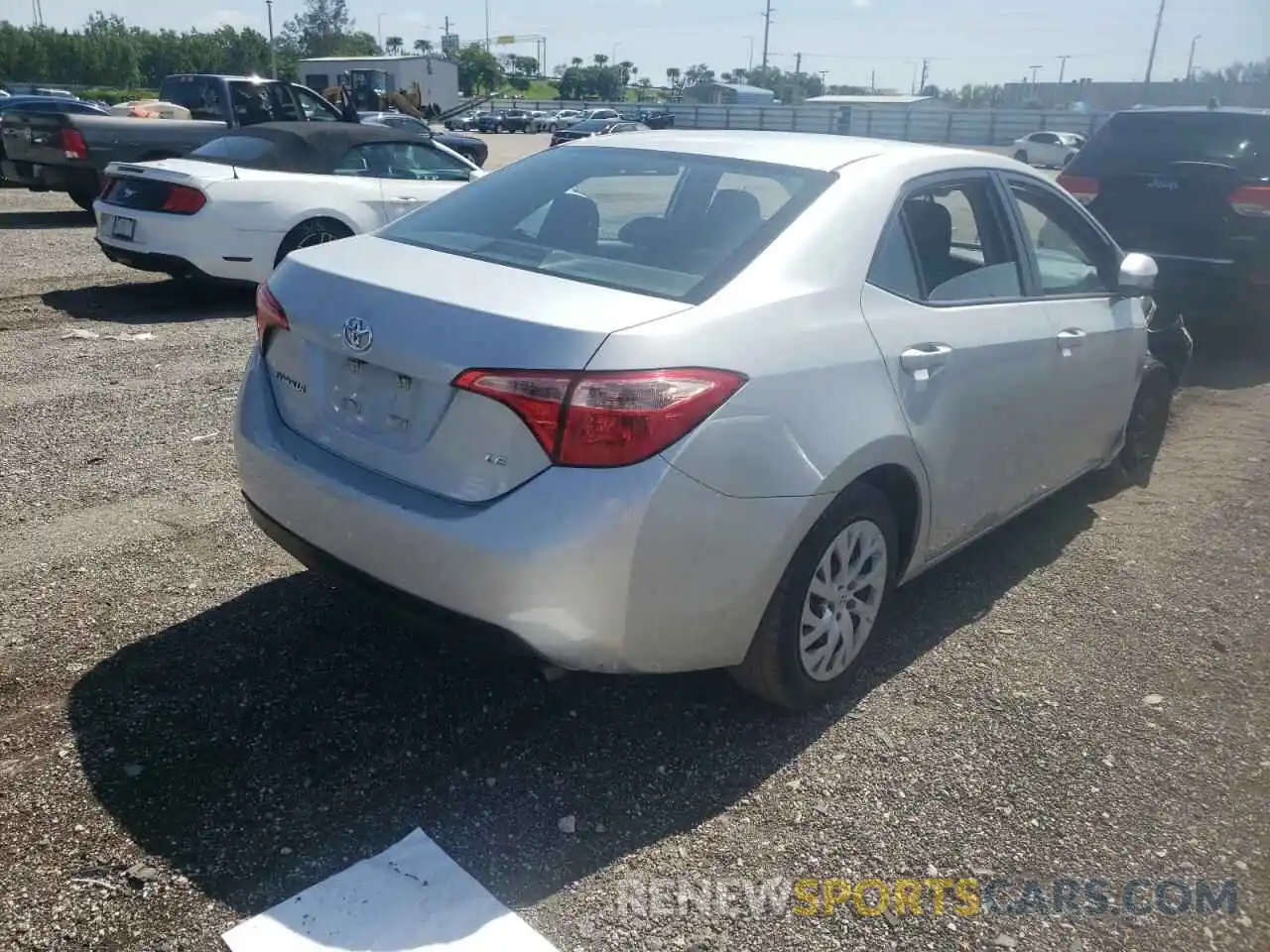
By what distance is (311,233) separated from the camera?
836 centimetres

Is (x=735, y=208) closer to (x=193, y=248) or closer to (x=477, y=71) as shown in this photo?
(x=193, y=248)

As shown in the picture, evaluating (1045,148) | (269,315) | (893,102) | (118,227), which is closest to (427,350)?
(269,315)

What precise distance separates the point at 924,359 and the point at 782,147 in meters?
0.94

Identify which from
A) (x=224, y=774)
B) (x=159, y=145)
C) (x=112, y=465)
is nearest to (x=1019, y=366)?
(x=224, y=774)

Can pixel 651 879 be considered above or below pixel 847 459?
below

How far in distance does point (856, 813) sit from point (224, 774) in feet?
5.48

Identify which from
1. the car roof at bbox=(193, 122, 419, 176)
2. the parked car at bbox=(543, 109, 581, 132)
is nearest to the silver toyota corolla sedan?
the car roof at bbox=(193, 122, 419, 176)

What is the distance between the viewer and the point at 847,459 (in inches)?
114

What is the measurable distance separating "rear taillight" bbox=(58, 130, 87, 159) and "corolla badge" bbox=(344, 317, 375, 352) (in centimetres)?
1157

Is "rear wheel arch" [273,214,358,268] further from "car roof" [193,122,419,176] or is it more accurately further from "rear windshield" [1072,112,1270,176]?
"rear windshield" [1072,112,1270,176]

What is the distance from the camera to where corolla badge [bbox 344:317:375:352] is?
109 inches

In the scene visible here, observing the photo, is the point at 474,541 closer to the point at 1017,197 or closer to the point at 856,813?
the point at 856,813

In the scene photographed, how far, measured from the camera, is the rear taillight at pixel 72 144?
12.3 metres

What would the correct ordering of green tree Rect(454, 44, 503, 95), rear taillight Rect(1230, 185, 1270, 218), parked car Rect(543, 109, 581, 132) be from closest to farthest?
rear taillight Rect(1230, 185, 1270, 218)
parked car Rect(543, 109, 581, 132)
green tree Rect(454, 44, 503, 95)
